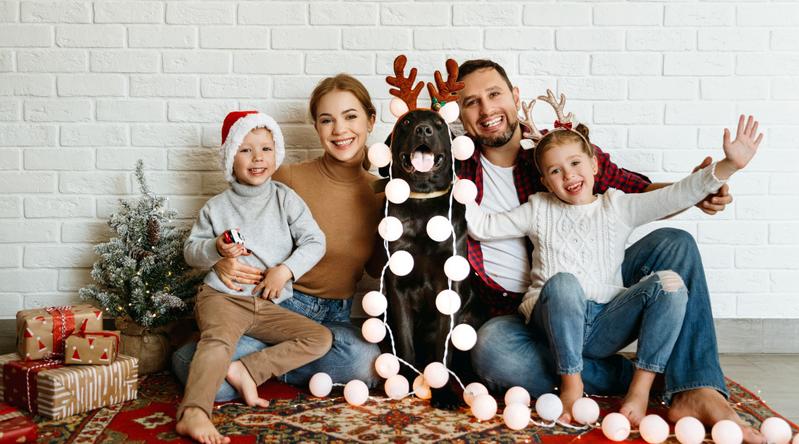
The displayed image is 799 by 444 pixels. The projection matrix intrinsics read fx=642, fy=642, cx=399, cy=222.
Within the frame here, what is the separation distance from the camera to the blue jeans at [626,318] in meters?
1.86

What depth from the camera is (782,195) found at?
8.55 feet

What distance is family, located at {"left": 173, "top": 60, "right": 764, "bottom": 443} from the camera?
188 centimetres

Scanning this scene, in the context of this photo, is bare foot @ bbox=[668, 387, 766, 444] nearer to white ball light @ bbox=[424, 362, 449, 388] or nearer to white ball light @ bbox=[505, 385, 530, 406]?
white ball light @ bbox=[505, 385, 530, 406]

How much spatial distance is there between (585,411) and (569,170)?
728 millimetres

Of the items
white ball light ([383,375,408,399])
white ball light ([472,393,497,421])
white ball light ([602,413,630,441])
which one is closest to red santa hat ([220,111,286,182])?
white ball light ([383,375,408,399])

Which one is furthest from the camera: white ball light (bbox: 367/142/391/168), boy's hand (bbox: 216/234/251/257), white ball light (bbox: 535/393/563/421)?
white ball light (bbox: 367/142/391/168)

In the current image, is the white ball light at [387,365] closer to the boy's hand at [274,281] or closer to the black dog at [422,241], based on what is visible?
the black dog at [422,241]

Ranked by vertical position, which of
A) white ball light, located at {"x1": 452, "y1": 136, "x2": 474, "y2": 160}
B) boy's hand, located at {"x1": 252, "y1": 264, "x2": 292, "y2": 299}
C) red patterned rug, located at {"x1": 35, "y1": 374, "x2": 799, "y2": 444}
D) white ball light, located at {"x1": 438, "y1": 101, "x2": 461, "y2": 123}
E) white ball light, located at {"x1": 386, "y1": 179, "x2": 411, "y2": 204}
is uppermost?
white ball light, located at {"x1": 438, "y1": 101, "x2": 461, "y2": 123}

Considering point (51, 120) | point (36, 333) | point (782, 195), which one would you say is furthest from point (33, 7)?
point (782, 195)

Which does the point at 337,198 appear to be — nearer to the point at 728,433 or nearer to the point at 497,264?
the point at 497,264

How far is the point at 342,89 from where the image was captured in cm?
227

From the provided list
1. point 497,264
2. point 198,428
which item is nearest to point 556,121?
point 497,264

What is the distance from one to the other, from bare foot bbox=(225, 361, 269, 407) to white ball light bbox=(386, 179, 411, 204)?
0.70 meters

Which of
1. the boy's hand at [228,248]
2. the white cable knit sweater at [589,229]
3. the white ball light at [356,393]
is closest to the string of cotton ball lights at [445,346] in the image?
the white ball light at [356,393]
